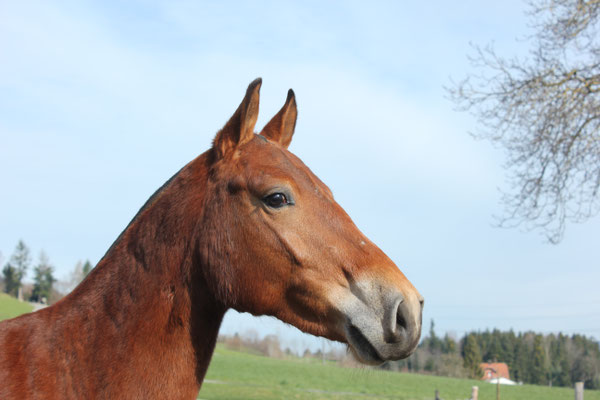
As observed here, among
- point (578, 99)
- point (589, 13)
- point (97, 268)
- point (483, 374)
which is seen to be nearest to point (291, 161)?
point (97, 268)

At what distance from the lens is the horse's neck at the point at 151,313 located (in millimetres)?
2289

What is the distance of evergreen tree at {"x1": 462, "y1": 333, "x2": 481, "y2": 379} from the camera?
5705 centimetres

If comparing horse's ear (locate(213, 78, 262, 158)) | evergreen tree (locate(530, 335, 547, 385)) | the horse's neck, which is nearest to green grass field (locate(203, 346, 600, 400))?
evergreen tree (locate(530, 335, 547, 385))

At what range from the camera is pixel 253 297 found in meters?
2.46

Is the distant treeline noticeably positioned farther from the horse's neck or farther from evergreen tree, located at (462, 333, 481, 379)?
the horse's neck

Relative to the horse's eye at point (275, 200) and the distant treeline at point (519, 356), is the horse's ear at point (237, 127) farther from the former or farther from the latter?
the distant treeline at point (519, 356)

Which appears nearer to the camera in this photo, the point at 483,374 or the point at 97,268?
the point at 97,268

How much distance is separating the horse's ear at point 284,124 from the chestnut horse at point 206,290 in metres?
0.51

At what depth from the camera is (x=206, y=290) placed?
2.47m

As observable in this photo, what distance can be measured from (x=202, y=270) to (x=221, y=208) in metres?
0.32

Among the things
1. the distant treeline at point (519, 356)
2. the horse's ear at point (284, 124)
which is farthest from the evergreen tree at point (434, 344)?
the horse's ear at point (284, 124)

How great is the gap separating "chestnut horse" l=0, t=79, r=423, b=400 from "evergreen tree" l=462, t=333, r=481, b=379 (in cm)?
5965

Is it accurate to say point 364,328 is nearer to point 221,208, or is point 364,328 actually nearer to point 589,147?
point 221,208

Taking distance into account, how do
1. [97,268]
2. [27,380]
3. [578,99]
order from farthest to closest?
[578,99], [97,268], [27,380]
